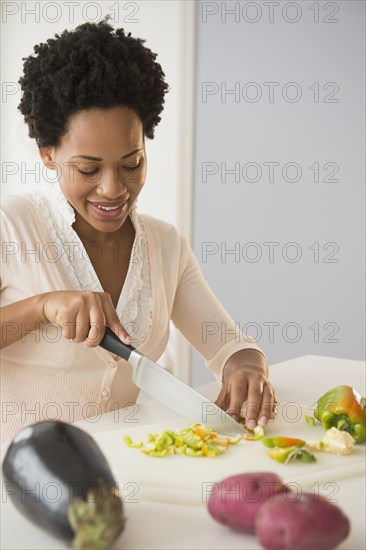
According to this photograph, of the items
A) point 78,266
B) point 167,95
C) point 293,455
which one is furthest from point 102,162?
point 167,95

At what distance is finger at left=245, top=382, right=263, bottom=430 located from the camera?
55.2 inches

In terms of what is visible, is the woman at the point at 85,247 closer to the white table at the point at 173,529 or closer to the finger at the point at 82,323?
the finger at the point at 82,323

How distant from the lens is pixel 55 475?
84cm

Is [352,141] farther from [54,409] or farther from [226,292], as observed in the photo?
[54,409]

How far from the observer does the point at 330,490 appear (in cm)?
110

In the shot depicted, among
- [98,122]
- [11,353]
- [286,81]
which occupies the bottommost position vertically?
[11,353]

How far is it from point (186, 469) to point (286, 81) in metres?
2.71

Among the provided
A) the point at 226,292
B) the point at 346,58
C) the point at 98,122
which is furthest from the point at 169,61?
the point at 98,122

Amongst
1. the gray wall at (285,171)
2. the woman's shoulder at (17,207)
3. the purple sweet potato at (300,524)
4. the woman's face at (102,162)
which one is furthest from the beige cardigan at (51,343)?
the gray wall at (285,171)

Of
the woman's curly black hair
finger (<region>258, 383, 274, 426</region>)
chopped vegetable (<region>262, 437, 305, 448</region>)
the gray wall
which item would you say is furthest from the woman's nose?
the gray wall

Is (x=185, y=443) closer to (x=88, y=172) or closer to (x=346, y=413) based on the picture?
(x=346, y=413)

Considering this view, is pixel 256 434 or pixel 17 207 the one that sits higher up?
pixel 17 207

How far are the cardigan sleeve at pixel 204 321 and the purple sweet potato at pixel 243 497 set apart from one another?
87cm

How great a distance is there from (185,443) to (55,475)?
40 centimetres
